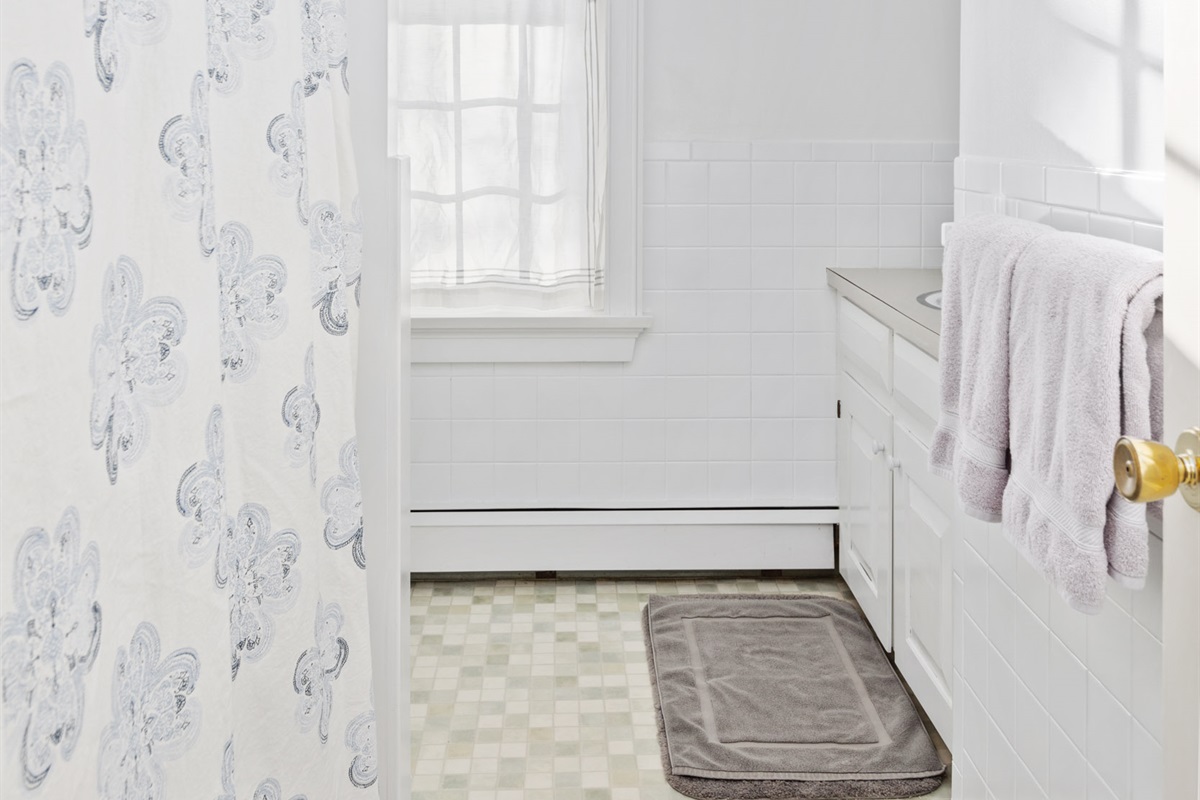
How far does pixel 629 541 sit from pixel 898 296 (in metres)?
1.19

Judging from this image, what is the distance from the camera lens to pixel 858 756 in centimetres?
240

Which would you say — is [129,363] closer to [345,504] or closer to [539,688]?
[345,504]

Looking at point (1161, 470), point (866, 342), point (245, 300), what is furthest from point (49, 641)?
point (866, 342)

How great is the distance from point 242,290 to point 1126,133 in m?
0.95

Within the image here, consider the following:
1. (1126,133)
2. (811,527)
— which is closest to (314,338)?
(1126,133)

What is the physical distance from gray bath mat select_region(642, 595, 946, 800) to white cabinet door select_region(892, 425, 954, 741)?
4.1 inches

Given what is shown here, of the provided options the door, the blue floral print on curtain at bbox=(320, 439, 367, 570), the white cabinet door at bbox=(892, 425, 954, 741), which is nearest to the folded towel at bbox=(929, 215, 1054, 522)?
the door

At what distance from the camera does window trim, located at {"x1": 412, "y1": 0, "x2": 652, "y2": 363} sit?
3350 mm

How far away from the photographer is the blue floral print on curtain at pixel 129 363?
80 cm

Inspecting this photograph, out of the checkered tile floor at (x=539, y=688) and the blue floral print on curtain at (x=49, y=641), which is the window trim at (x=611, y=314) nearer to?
the checkered tile floor at (x=539, y=688)

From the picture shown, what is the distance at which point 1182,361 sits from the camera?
2.77ft

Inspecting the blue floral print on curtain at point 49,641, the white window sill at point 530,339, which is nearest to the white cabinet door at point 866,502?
the white window sill at point 530,339

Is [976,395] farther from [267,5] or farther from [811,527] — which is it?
[811,527]

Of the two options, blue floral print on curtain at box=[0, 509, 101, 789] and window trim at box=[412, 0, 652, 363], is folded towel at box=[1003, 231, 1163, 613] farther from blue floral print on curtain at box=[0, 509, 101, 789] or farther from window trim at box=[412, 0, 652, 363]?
window trim at box=[412, 0, 652, 363]
